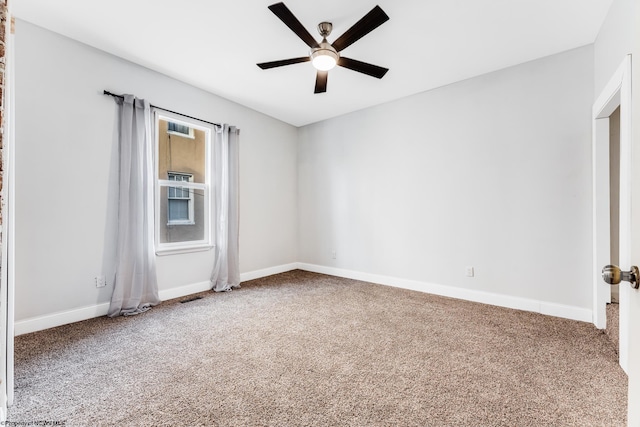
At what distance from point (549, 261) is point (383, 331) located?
1.90 metres

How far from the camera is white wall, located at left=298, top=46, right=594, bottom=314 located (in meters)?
2.75

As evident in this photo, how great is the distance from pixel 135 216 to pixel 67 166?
716 mm

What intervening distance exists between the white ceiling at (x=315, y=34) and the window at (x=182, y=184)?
643 millimetres

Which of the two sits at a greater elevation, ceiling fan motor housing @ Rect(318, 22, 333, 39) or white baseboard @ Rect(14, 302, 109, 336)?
ceiling fan motor housing @ Rect(318, 22, 333, 39)

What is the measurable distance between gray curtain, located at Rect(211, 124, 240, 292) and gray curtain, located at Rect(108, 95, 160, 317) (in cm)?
83

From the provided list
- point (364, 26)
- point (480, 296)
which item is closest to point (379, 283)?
point (480, 296)

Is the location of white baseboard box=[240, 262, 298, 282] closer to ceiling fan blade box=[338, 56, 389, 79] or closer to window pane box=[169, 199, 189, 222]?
window pane box=[169, 199, 189, 222]

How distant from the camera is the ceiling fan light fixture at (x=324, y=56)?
2.34m

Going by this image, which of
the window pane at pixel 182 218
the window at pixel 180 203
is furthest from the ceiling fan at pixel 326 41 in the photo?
the window pane at pixel 182 218

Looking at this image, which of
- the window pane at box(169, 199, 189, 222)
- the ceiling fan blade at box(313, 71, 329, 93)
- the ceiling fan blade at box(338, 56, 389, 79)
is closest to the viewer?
the ceiling fan blade at box(338, 56, 389, 79)

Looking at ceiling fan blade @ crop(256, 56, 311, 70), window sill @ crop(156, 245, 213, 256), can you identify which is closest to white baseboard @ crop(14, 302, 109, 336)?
window sill @ crop(156, 245, 213, 256)

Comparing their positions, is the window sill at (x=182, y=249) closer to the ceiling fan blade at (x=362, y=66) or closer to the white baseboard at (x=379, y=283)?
the white baseboard at (x=379, y=283)

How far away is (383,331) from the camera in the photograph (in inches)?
98.0

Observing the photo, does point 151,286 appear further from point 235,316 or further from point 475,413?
point 475,413
